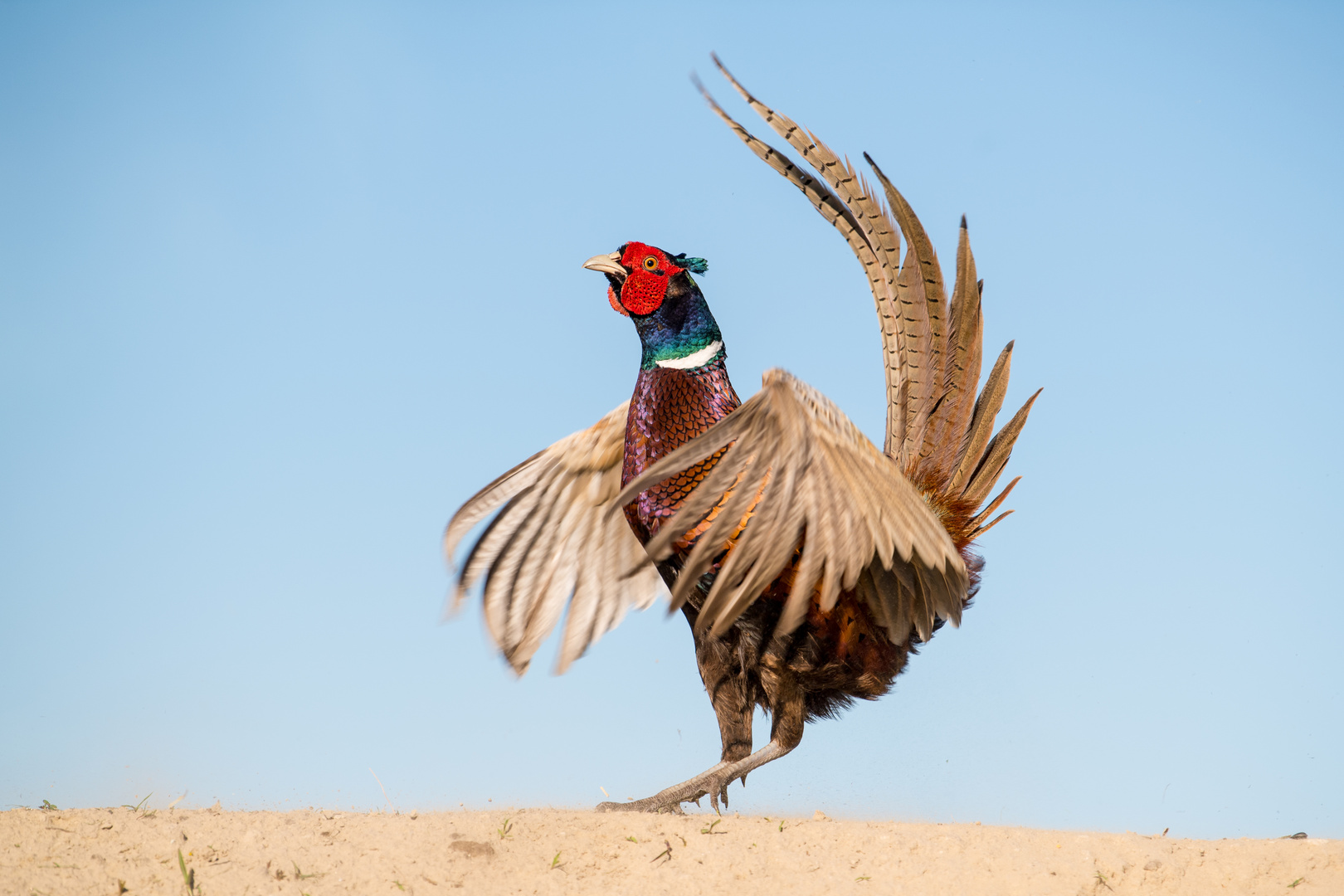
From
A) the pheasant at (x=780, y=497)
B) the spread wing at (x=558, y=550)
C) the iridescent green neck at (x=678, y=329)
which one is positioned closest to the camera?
the pheasant at (x=780, y=497)

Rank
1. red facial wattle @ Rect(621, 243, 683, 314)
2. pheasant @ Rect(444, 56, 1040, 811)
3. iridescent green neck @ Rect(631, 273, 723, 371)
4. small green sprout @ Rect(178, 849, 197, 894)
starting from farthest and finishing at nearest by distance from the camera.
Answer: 1. red facial wattle @ Rect(621, 243, 683, 314)
2. iridescent green neck @ Rect(631, 273, 723, 371)
3. pheasant @ Rect(444, 56, 1040, 811)
4. small green sprout @ Rect(178, 849, 197, 894)

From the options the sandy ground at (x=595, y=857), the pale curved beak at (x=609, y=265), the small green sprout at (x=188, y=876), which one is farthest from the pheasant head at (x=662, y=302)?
the small green sprout at (x=188, y=876)

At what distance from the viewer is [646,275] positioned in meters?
4.44

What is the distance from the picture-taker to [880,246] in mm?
4277

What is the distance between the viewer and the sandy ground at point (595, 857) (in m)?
3.19

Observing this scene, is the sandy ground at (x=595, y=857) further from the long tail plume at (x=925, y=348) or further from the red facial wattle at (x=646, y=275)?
the red facial wattle at (x=646, y=275)

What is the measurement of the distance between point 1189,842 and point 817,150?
3.12m

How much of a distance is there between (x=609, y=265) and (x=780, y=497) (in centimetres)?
171

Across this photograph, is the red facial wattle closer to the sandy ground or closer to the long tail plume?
Result: the long tail plume

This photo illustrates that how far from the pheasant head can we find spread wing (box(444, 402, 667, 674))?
708mm

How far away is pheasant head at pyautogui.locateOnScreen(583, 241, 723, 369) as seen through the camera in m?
4.32

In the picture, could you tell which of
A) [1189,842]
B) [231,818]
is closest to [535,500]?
[231,818]

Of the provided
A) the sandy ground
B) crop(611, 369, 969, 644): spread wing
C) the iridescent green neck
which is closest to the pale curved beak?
the iridescent green neck

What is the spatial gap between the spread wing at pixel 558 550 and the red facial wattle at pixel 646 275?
0.73 metres
